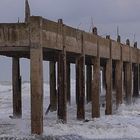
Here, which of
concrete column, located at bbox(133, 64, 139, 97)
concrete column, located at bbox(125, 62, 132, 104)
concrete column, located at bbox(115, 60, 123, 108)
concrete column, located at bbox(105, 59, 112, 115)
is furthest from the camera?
concrete column, located at bbox(133, 64, 139, 97)

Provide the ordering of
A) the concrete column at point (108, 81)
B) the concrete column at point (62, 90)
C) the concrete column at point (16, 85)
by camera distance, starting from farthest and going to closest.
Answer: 1. the concrete column at point (108, 81)
2. the concrete column at point (16, 85)
3. the concrete column at point (62, 90)

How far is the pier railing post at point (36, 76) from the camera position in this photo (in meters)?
19.2

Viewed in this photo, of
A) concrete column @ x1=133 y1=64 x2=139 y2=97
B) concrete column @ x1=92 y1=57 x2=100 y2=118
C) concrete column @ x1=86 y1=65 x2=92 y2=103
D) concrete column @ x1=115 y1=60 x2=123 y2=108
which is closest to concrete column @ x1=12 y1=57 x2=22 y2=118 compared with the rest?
concrete column @ x1=92 y1=57 x2=100 y2=118

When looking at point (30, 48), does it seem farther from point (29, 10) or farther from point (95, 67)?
point (95, 67)

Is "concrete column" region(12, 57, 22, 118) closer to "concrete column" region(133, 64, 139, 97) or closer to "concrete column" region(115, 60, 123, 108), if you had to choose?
"concrete column" region(115, 60, 123, 108)

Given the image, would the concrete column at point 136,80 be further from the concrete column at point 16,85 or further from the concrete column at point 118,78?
the concrete column at point 16,85

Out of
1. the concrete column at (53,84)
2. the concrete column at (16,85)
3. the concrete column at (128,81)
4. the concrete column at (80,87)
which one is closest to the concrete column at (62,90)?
the concrete column at (80,87)

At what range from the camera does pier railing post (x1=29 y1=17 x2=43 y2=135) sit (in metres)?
19.2

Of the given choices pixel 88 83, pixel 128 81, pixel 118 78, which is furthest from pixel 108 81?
pixel 88 83

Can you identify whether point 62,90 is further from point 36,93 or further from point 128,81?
point 128,81

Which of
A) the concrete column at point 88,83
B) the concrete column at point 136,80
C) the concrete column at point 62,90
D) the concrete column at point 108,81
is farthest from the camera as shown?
the concrete column at point 136,80

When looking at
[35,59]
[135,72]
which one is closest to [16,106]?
[35,59]

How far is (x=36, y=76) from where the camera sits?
19234 millimetres

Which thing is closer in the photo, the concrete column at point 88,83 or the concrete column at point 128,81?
the concrete column at point 128,81
